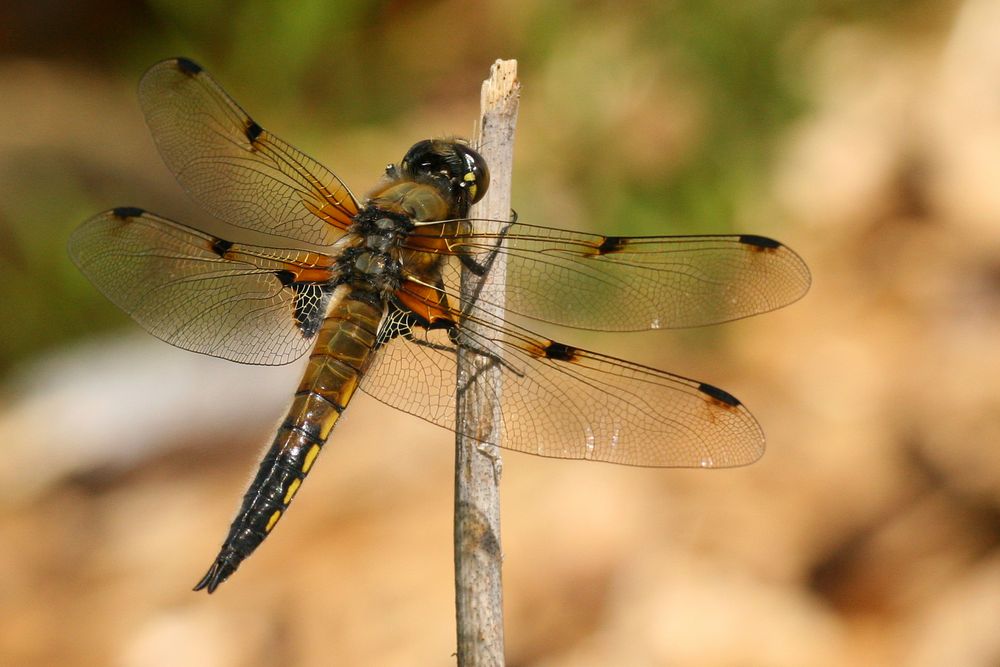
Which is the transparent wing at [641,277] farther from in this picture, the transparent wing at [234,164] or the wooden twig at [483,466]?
the transparent wing at [234,164]

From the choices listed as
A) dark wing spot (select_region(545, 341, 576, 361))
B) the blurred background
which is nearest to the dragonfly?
dark wing spot (select_region(545, 341, 576, 361))

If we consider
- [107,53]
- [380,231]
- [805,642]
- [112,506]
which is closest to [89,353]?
[112,506]

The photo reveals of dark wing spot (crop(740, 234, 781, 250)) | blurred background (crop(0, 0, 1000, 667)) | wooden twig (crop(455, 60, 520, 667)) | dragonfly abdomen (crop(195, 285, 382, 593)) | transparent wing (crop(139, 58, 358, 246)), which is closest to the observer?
wooden twig (crop(455, 60, 520, 667))

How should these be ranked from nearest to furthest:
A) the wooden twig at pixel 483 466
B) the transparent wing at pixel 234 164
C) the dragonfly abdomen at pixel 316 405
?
the wooden twig at pixel 483 466
the dragonfly abdomen at pixel 316 405
the transparent wing at pixel 234 164

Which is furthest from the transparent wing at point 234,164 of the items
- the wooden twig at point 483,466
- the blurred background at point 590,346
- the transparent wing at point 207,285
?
the blurred background at point 590,346

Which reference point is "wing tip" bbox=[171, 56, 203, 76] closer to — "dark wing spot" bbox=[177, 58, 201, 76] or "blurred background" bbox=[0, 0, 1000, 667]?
"dark wing spot" bbox=[177, 58, 201, 76]
